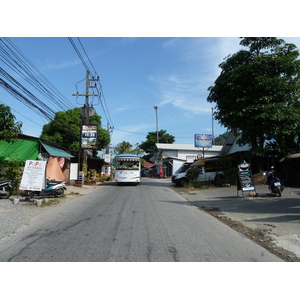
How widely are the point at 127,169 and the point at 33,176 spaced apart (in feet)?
42.8

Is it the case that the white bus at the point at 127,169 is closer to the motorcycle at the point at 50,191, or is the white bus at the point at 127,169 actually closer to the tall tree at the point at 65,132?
the tall tree at the point at 65,132

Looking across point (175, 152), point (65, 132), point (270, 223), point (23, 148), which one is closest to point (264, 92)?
point (270, 223)

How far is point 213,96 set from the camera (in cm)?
2144

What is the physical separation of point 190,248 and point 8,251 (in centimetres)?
342

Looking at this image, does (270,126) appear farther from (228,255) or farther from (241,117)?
(228,255)

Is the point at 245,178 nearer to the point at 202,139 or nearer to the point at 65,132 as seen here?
the point at 202,139

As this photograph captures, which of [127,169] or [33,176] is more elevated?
[127,169]

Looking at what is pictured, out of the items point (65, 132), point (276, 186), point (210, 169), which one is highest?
point (65, 132)

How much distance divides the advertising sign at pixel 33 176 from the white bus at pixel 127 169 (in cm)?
1251

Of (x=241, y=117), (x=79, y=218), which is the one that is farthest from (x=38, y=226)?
(x=241, y=117)

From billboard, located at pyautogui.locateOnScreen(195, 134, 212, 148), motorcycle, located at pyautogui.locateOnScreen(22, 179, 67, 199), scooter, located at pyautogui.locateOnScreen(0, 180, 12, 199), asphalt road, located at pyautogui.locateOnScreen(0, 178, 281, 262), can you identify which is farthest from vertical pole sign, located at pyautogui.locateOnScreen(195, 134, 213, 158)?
asphalt road, located at pyautogui.locateOnScreen(0, 178, 281, 262)

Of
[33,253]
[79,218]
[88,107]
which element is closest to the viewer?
[33,253]

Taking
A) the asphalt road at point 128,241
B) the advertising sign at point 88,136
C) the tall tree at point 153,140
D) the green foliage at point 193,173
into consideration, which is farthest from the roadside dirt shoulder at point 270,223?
the tall tree at point 153,140

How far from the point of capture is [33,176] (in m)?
11.8
